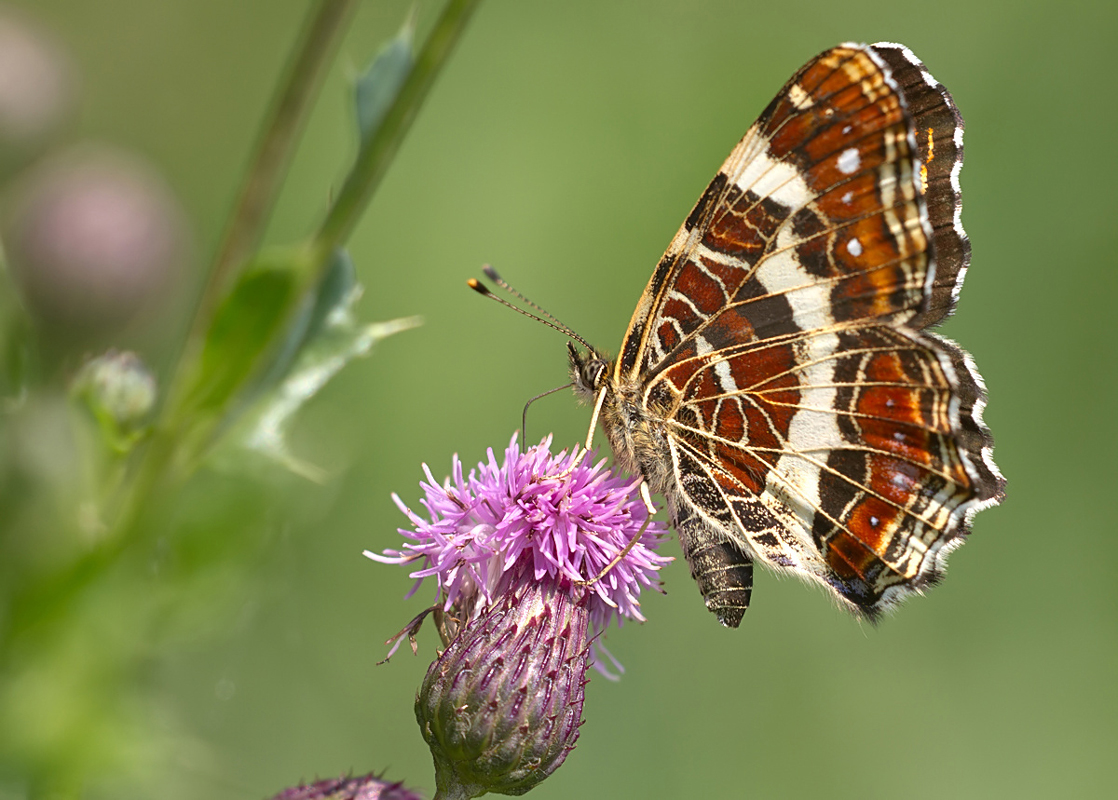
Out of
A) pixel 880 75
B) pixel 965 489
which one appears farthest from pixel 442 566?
pixel 880 75

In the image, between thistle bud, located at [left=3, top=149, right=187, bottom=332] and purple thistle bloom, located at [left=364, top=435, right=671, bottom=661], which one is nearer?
purple thistle bloom, located at [left=364, top=435, right=671, bottom=661]

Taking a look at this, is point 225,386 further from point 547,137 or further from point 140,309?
point 547,137

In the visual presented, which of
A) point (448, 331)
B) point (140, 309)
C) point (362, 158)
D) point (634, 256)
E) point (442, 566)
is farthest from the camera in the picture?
point (634, 256)

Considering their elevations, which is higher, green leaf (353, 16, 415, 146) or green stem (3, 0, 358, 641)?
Result: green leaf (353, 16, 415, 146)

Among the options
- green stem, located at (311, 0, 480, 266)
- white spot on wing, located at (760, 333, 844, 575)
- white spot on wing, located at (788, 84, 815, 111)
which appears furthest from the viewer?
white spot on wing, located at (760, 333, 844, 575)

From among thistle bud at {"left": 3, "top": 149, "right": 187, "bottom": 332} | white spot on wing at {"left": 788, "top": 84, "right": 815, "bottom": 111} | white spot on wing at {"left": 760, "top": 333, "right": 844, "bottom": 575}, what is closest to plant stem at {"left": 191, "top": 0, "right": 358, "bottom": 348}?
white spot on wing at {"left": 788, "top": 84, "right": 815, "bottom": 111}

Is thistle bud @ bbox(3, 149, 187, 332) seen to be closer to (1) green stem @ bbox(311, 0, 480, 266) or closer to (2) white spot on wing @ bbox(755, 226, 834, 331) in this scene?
(2) white spot on wing @ bbox(755, 226, 834, 331)
